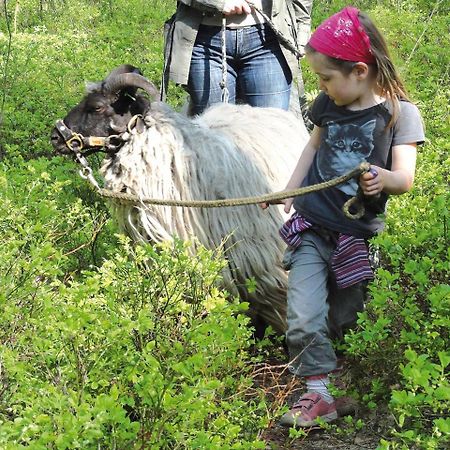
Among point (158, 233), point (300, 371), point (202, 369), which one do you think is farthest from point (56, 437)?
point (158, 233)

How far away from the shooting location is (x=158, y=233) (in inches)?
183

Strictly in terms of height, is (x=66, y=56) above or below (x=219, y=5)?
below

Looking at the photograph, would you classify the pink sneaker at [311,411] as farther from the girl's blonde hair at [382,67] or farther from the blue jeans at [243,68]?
the blue jeans at [243,68]

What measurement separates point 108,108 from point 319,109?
1.38 meters

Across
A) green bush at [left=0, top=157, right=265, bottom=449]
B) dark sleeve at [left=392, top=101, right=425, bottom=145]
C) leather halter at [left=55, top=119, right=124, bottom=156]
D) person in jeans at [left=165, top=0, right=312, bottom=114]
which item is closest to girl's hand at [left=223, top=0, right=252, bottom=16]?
person in jeans at [left=165, top=0, right=312, bottom=114]

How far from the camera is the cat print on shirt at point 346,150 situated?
12.5 feet

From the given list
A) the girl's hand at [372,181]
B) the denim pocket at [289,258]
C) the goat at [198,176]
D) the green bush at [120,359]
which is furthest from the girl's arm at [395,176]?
the goat at [198,176]

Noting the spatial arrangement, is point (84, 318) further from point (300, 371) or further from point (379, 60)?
point (379, 60)

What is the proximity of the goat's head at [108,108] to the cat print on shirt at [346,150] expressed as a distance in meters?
1.34

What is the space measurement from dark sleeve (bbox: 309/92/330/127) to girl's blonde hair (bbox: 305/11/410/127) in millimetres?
255

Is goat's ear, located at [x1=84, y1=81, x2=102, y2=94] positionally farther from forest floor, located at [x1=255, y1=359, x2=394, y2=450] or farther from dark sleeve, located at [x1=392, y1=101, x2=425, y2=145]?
forest floor, located at [x1=255, y1=359, x2=394, y2=450]

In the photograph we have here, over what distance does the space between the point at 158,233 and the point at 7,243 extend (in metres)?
1.16

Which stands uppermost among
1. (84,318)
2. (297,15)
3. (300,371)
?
(297,15)

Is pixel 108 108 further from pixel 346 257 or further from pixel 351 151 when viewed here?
pixel 346 257
